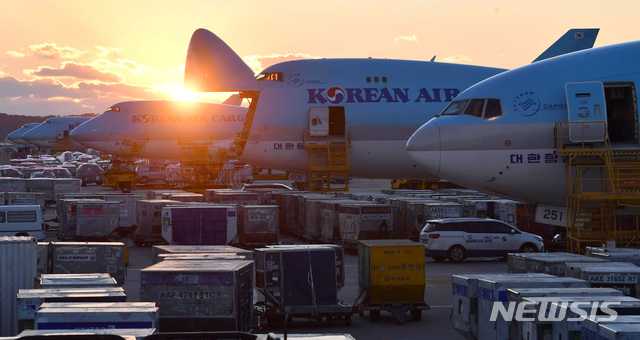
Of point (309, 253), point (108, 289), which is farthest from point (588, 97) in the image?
point (108, 289)

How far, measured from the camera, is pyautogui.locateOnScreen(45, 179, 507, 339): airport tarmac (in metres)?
21.5

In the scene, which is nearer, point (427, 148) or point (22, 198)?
point (427, 148)

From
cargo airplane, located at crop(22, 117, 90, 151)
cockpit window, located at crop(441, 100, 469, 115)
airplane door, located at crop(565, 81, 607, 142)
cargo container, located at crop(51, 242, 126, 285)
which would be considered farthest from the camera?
cargo airplane, located at crop(22, 117, 90, 151)

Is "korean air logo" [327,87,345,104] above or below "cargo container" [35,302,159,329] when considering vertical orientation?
above

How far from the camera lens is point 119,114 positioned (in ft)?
317

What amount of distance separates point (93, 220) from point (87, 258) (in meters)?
15.7

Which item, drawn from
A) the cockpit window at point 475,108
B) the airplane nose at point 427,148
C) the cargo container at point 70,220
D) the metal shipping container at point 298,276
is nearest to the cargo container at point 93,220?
the cargo container at point 70,220

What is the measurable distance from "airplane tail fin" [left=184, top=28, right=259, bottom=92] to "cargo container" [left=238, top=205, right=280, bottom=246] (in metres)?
10.5

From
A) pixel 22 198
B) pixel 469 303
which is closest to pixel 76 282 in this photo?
pixel 469 303

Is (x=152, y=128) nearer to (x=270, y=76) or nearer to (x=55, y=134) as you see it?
(x=270, y=76)

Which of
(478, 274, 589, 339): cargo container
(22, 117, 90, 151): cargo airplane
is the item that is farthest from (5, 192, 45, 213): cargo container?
(22, 117, 90, 151): cargo airplane

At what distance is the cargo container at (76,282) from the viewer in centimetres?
1725

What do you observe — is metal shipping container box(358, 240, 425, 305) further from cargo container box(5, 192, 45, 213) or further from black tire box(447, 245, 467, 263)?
cargo container box(5, 192, 45, 213)

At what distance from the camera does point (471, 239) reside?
113 ft
